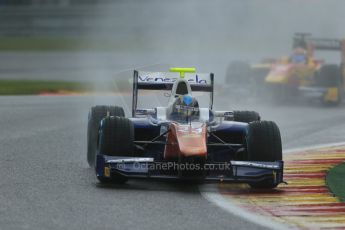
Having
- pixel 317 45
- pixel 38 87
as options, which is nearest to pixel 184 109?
pixel 317 45

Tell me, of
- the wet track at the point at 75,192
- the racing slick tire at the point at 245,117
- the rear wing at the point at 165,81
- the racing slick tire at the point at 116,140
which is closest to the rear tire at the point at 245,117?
the racing slick tire at the point at 245,117

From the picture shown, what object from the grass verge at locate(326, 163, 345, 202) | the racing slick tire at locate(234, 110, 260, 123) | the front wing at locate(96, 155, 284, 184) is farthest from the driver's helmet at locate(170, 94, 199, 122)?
the grass verge at locate(326, 163, 345, 202)

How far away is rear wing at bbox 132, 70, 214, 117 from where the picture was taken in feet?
Result: 38.7

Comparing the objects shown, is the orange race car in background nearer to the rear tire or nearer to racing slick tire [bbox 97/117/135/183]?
the rear tire

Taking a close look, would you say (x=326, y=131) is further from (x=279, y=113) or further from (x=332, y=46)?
(x=332, y=46)

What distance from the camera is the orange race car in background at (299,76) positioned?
881 inches

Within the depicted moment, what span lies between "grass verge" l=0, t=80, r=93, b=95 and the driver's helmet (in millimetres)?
13203

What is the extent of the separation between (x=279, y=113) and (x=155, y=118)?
29.9 ft

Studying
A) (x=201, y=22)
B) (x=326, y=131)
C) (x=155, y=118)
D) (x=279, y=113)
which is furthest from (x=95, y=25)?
(x=155, y=118)

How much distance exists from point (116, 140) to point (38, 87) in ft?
50.2

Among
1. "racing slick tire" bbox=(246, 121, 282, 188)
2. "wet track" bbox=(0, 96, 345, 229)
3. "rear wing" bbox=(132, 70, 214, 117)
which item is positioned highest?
"rear wing" bbox=(132, 70, 214, 117)

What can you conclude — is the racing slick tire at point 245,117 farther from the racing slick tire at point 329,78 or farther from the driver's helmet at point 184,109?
the racing slick tire at point 329,78

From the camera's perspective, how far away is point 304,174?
36.5 feet

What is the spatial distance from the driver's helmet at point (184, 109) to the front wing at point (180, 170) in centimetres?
97
